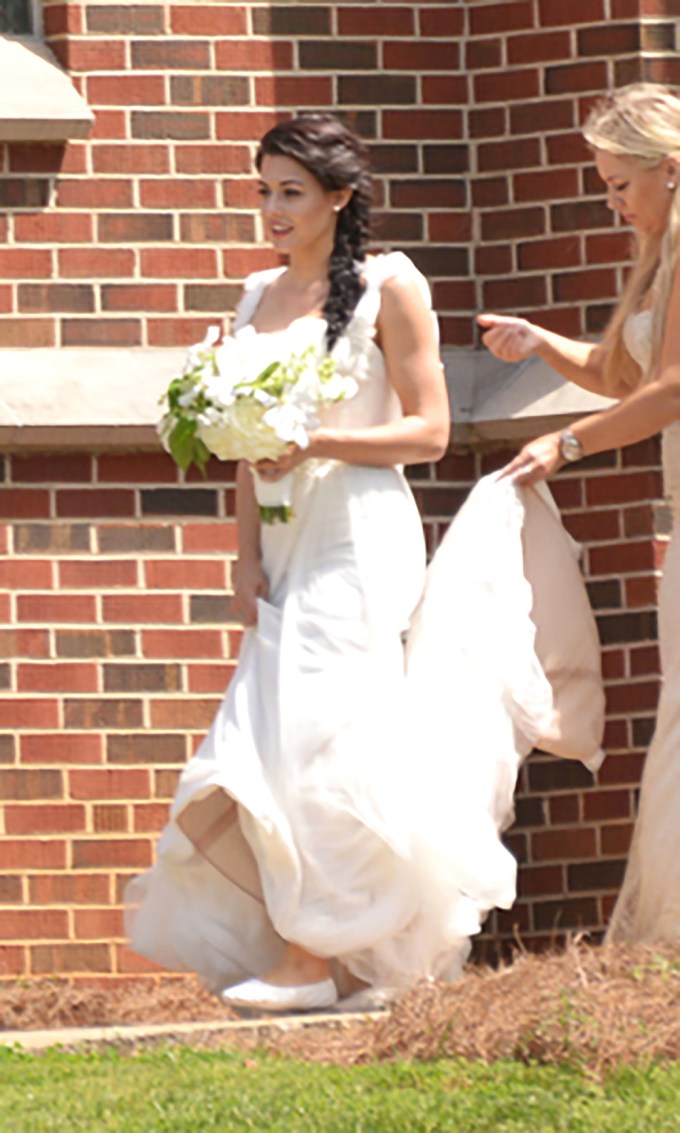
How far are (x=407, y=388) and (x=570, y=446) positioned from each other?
44 cm

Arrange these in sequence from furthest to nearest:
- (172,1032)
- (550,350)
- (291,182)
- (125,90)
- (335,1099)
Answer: (125,90), (550,350), (291,182), (172,1032), (335,1099)

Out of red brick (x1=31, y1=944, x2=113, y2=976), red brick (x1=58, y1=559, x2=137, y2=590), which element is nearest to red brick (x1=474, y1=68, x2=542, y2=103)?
red brick (x1=58, y1=559, x2=137, y2=590)

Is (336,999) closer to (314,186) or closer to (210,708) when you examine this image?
(210,708)

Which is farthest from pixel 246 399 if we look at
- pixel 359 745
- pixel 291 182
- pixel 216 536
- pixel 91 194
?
pixel 91 194

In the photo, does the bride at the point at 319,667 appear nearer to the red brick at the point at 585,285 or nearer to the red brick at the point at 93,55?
the red brick at the point at 585,285

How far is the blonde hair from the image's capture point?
7.01 metres

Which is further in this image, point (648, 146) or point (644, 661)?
point (644, 661)

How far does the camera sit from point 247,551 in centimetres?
727

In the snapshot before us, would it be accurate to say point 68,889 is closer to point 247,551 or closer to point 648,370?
point 247,551

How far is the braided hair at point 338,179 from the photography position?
7.07m

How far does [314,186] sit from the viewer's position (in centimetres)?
710

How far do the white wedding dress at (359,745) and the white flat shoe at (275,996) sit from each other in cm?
11

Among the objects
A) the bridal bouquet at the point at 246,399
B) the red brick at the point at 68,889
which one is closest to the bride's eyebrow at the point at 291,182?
the bridal bouquet at the point at 246,399

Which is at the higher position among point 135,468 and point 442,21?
point 442,21
